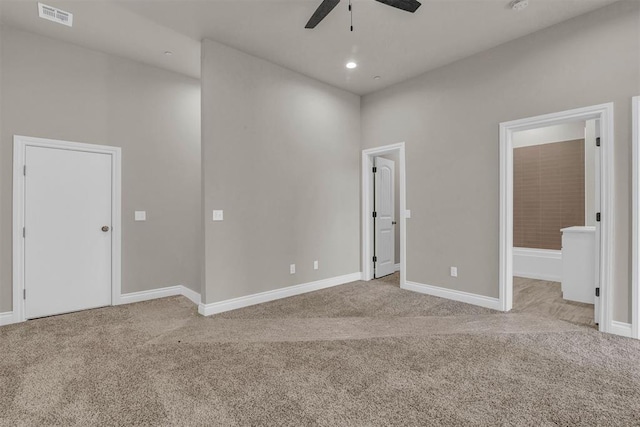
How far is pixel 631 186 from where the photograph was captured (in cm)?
283

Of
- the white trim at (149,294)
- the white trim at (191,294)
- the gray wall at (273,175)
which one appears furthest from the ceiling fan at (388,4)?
the white trim at (149,294)

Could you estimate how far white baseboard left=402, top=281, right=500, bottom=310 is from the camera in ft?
12.3

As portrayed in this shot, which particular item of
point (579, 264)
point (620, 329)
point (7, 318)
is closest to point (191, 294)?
point (7, 318)

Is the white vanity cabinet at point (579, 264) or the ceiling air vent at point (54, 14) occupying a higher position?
the ceiling air vent at point (54, 14)

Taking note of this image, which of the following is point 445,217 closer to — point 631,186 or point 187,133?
point 631,186

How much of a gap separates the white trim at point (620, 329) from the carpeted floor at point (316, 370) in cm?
11

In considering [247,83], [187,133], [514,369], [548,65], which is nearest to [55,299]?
[187,133]

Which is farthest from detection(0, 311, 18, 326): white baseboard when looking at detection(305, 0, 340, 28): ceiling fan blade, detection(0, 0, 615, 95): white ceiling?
detection(305, 0, 340, 28): ceiling fan blade

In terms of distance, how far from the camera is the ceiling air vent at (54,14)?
2967 millimetres

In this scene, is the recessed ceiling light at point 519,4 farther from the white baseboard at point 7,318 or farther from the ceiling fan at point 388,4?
the white baseboard at point 7,318

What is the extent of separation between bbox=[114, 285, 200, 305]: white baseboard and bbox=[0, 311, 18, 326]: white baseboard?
928mm

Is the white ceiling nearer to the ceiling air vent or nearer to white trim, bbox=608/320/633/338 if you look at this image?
the ceiling air vent

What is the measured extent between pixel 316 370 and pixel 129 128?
11.9 ft

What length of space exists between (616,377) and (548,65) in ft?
9.41
